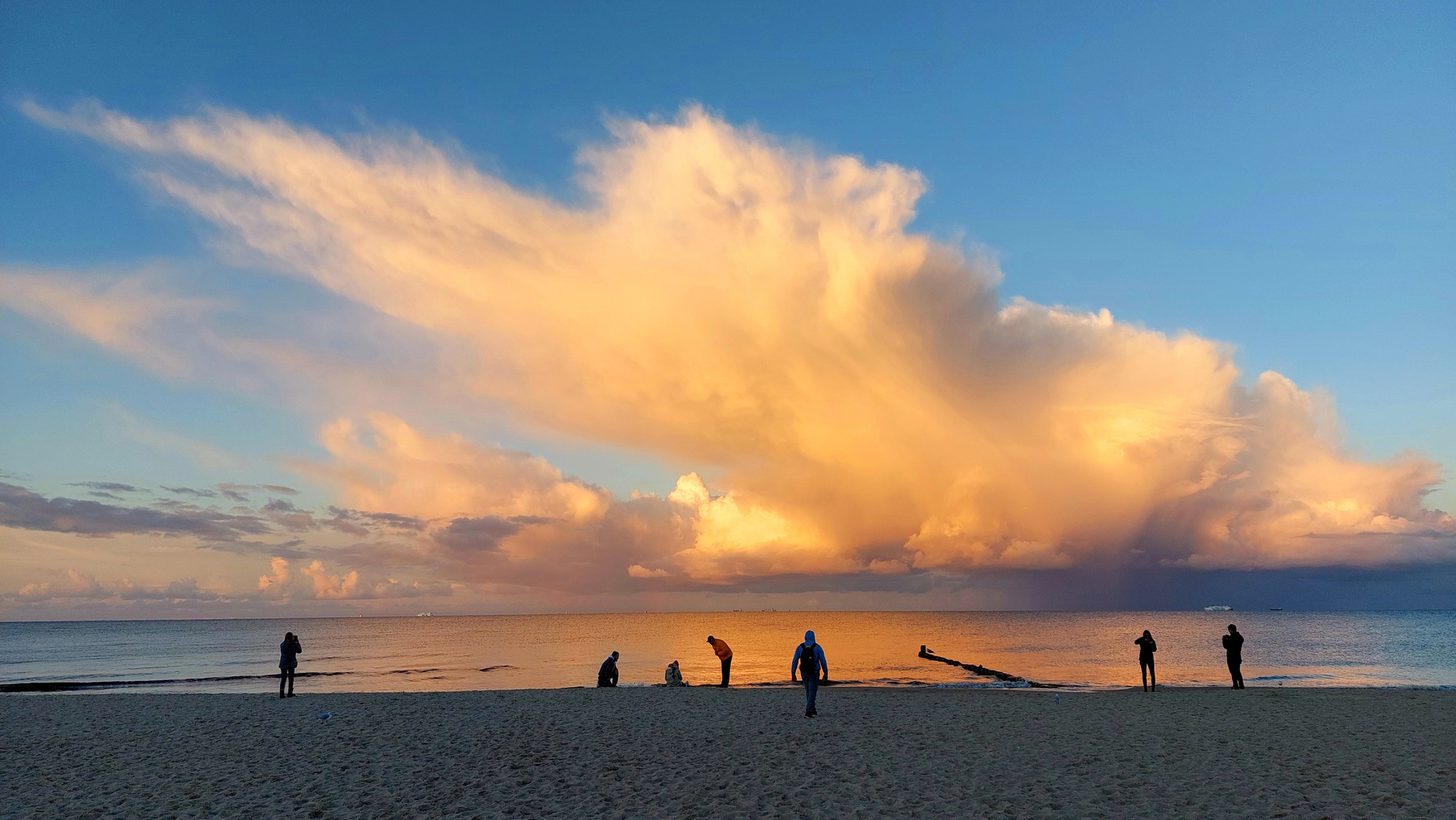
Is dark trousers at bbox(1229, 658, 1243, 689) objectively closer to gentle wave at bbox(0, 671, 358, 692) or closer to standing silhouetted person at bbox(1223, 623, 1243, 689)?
standing silhouetted person at bbox(1223, 623, 1243, 689)

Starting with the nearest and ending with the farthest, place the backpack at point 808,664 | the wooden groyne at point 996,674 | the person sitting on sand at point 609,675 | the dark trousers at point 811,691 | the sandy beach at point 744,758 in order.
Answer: the sandy beach at point 744,758, the dark trousers at point 811,691, the backpack at point 808,664, the person sitting on sand at point 609,675, the wooden groyne at point 996,674

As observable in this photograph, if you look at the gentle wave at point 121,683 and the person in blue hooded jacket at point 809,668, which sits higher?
the person in blue hooded jacket at point 809,668

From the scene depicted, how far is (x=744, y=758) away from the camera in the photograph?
15.8 metres

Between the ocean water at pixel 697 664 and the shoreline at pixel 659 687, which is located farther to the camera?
the ocean water at pixel 697 664

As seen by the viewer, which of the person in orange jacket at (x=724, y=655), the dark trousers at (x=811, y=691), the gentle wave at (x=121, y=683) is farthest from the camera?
the gentle wave at (x=121, y=683)

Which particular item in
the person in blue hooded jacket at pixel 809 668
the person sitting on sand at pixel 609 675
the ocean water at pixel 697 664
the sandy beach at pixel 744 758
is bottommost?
the ocean water at pixel 697 664

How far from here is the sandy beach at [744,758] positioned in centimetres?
1235

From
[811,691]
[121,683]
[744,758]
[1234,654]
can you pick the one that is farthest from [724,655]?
[121,683]

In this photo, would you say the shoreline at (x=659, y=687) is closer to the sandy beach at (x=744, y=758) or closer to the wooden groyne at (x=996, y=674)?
the wooden groyne at (x=996, y=674)

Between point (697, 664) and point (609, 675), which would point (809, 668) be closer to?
point (609, 675)

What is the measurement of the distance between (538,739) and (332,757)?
424 centimetres

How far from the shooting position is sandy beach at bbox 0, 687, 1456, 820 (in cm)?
1235

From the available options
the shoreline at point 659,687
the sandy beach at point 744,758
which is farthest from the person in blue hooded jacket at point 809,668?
the shoreline at point 659,687

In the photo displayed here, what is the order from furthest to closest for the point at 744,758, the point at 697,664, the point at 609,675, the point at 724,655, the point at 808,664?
the point at 697,664 < the point at 724,655 < the point at 609,675 < the point at 808,664 < the point at 744,758
